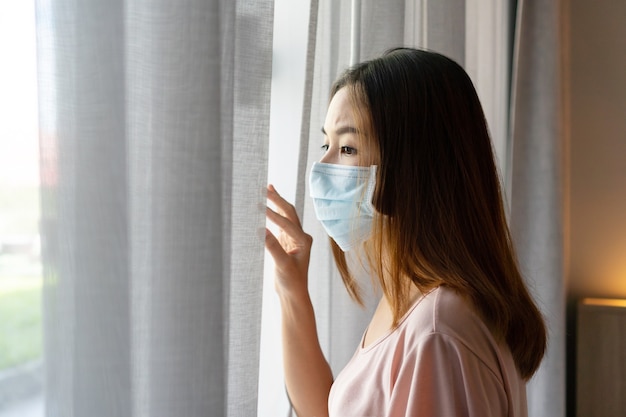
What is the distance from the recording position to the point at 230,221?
75cm

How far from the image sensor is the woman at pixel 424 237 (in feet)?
2.90

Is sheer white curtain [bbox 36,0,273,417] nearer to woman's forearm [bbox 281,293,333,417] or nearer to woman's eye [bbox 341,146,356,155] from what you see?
woman's eye [bbox 341,146,356,155]

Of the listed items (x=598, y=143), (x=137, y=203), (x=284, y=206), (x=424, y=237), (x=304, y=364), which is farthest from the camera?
(x=598, y=143)

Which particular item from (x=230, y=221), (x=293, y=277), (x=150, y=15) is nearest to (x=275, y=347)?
(x=293, y=277)

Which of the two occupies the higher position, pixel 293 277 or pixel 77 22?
pixel 77 22

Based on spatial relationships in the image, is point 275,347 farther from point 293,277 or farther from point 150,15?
point 150,15

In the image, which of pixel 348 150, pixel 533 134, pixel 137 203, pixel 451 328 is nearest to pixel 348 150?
pixel 348 150

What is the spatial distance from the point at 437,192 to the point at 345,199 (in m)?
0.15

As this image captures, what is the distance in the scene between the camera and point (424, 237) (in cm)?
97

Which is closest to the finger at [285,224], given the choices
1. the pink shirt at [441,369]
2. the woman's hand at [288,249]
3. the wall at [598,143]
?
the woman's hand at [288,249]

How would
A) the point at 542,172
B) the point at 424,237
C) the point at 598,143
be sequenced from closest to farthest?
1. the point at 424,237
2. the point at 542,172
3. the point at 598,143

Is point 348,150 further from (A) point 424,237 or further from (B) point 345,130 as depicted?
(A) point 424,237

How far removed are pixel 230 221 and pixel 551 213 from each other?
6.03 feet

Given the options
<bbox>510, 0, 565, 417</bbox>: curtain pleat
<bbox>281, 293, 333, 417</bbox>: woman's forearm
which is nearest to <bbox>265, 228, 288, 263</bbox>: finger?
<bbox>281, 293, 333, 417</bbox>: woman's forearm
